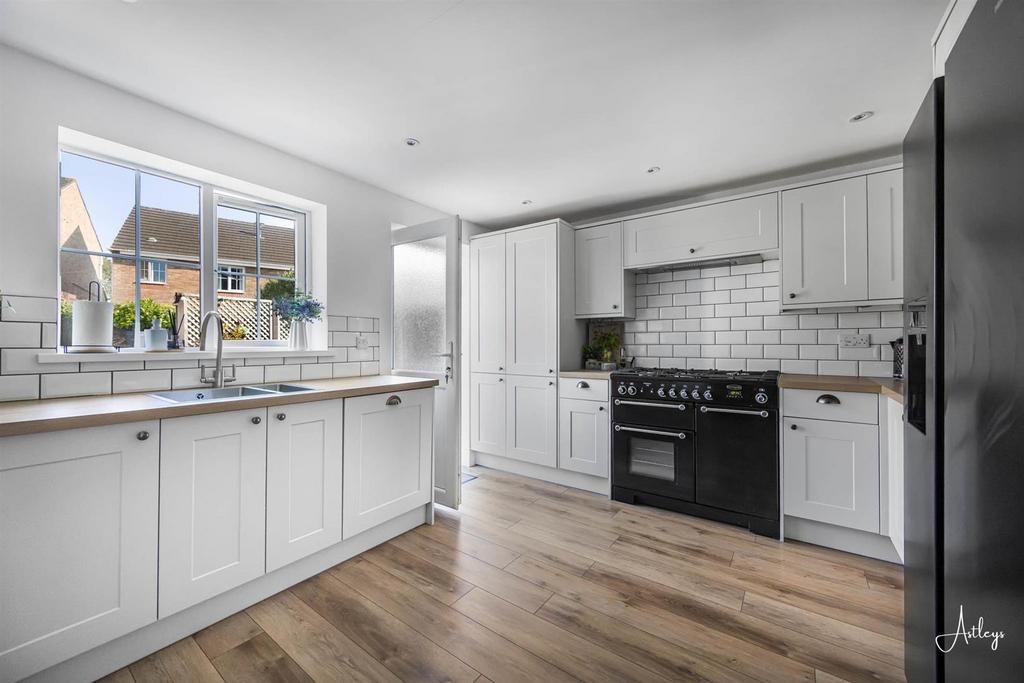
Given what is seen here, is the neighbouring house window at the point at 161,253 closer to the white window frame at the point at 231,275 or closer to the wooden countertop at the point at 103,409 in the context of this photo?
the white window frame at the point at 231,275

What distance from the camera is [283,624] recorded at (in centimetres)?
174

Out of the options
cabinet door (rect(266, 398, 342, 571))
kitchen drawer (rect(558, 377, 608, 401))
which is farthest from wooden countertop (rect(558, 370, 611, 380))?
cabinet door (rect(266, 398, 342, 571))

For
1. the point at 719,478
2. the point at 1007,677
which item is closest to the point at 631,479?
the point at 719,478

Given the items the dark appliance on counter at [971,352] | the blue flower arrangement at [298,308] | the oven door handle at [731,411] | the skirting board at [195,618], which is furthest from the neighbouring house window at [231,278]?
the dark appliance on counter at [971,352]

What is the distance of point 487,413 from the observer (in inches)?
152

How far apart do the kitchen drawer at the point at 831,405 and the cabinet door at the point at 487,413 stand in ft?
7.03

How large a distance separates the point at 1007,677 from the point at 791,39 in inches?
79.6

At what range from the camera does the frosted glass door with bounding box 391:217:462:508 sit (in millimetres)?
2914

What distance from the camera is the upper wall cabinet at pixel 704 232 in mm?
2895

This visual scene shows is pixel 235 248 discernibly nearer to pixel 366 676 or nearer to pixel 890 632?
pixel 366 676

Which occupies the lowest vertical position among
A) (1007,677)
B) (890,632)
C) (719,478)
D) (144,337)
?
(890,632)

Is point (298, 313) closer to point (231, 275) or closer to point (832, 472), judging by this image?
point (231, 275)

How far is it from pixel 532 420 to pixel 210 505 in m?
2.34

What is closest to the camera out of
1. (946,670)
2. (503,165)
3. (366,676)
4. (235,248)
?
(946,670)
